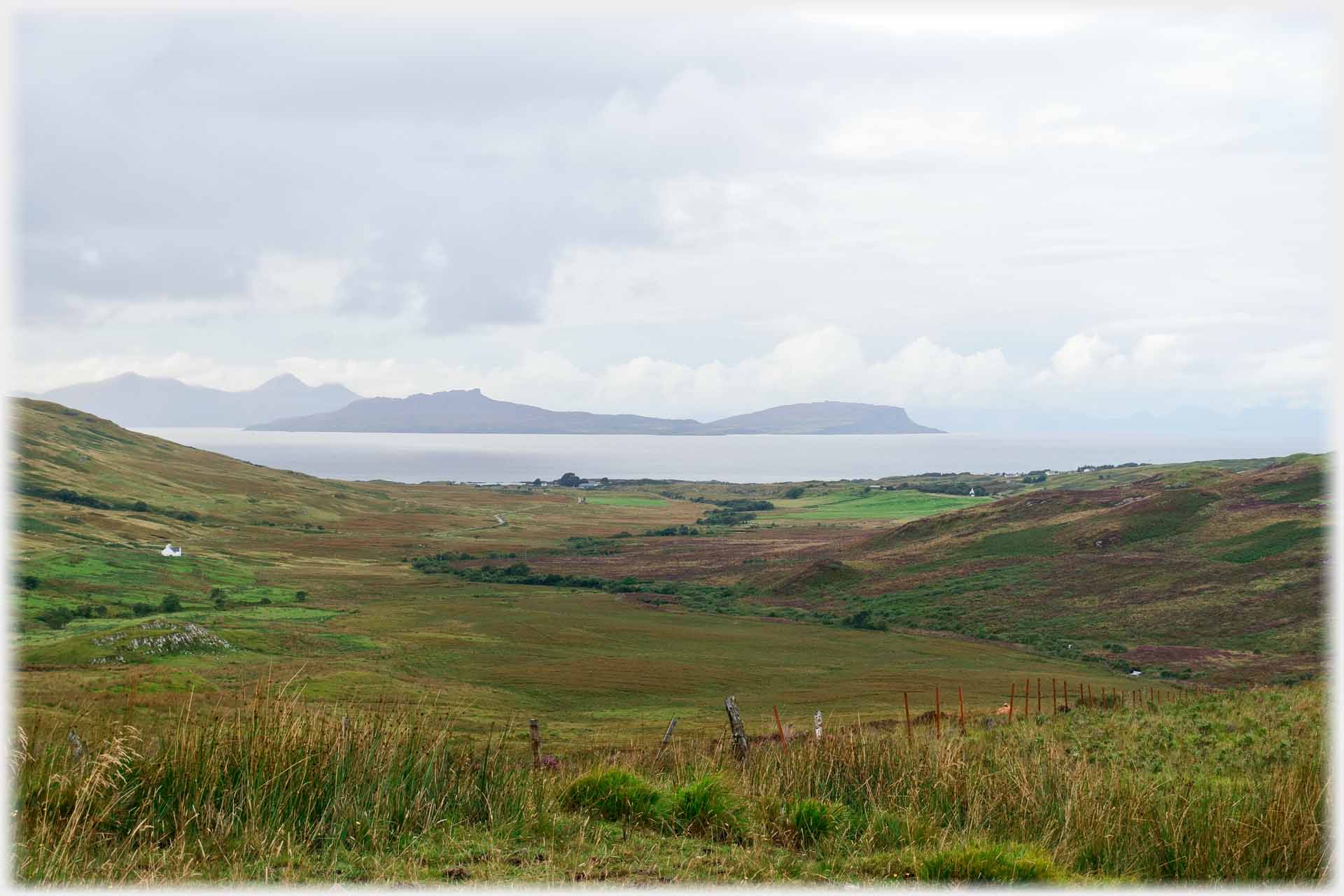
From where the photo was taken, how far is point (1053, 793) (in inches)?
346

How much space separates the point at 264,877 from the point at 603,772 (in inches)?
133

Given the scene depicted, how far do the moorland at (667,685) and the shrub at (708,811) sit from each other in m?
0.03

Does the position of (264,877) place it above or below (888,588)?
above

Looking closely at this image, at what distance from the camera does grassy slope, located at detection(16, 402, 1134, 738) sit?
1127 inches

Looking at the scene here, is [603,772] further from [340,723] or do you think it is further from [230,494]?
[230,494]

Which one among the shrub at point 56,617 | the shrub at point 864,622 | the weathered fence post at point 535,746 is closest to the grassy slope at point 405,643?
the shrub at point 56,617

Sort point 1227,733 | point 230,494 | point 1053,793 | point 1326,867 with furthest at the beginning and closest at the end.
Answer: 1. point 230,494
2. point 1227,733
3. point 1053,793
4. point 1326,867

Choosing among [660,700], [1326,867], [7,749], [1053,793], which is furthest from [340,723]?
[660,700]

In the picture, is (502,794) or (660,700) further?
(660,700)

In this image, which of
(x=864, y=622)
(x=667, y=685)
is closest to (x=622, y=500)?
(x=864, y=622)

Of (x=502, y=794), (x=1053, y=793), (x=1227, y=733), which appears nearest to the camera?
(x=502, y=794)

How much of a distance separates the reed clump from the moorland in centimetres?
4

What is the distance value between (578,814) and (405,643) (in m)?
36.1

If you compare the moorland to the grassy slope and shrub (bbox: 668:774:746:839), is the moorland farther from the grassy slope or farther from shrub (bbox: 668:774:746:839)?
the grassy slope
